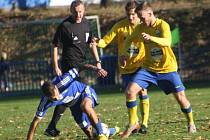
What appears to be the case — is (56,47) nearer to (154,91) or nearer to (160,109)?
(160,109)

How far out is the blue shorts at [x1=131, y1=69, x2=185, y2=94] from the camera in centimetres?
1085

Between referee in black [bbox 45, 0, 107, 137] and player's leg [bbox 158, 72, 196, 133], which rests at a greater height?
referee in black [bbox 45, 0, 107, 137]

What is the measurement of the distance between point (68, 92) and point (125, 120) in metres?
3.96

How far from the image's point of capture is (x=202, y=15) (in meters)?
34.8

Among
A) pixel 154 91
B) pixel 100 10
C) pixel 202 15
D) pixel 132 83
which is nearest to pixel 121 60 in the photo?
pixel 132 83

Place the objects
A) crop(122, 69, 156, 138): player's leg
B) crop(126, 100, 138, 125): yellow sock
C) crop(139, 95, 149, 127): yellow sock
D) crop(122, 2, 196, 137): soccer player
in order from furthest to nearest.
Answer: crop(139, 95, 149, 127): yellow sock
crop(126, 100, 138, 125): yellow sock
crop(122, 69, 156, 138): player's leg
crop(122, 2, 196, 137): soccer player

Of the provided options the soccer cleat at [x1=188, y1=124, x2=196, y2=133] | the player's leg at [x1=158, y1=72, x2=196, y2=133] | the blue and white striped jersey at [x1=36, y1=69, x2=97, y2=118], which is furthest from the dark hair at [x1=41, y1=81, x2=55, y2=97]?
the soccer cleat at [x1=188, y1=124, x2=196, y2=133]

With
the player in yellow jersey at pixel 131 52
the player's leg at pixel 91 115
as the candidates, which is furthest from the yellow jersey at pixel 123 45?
the player's leg at pixel 91 115

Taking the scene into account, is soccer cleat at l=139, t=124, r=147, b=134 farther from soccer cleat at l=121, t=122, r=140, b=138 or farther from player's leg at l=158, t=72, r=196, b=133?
player's leg at l=158, t=72, r=196, b=133

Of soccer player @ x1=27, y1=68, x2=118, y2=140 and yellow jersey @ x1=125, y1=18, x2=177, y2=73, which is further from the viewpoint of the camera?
yellow jersey @ x1=125, y1=18, x2=177, y2=73

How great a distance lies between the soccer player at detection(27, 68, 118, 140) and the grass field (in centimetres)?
82

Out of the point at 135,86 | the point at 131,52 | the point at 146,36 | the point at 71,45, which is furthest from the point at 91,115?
the point at 71,45

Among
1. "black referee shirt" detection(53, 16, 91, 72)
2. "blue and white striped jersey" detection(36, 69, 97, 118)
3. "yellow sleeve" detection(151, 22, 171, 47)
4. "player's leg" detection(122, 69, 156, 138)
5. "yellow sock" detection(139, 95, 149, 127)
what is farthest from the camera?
"yellow sock" detection(139, 95, 149, 127)

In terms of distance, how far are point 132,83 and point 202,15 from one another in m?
24.4
